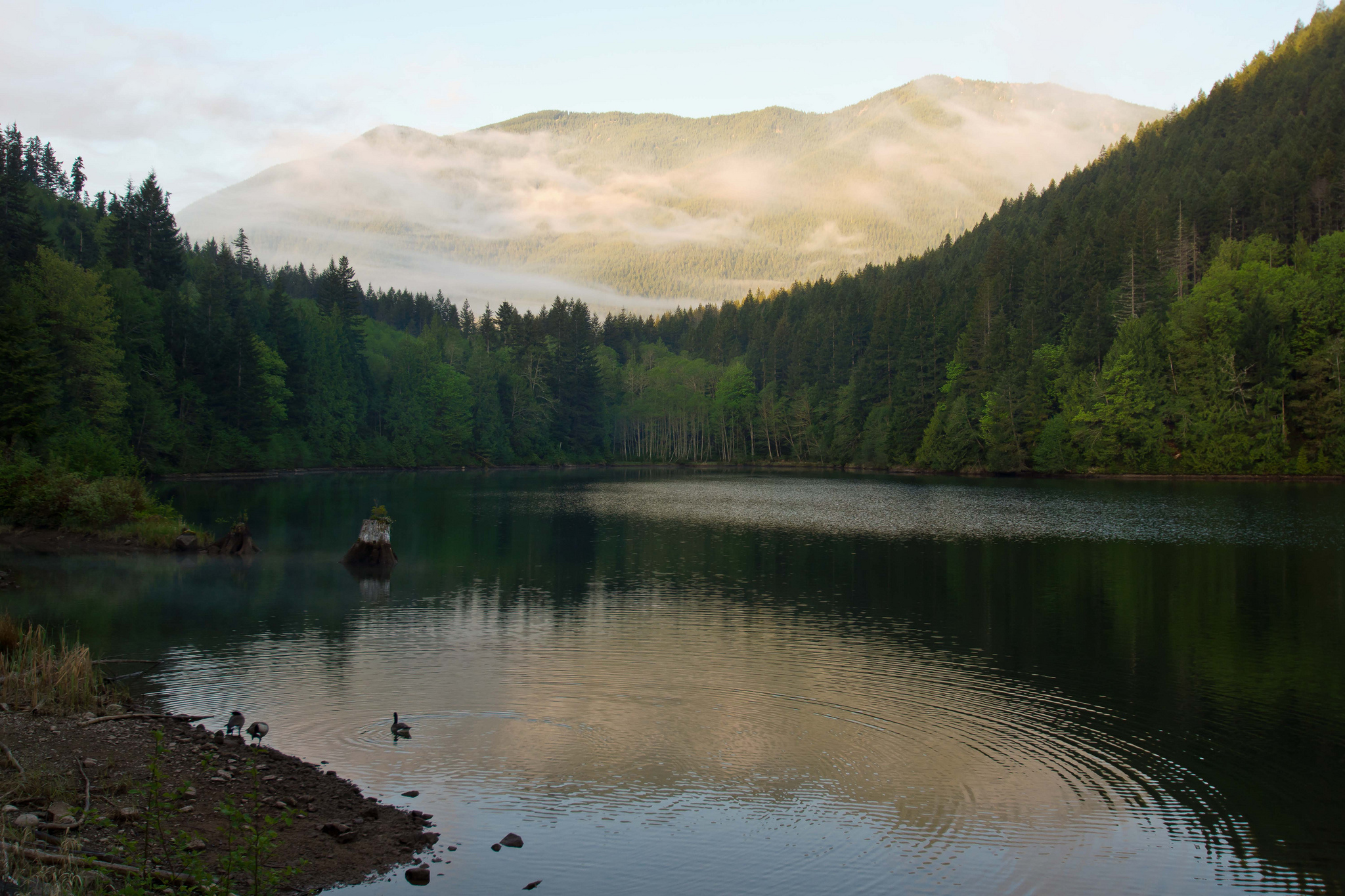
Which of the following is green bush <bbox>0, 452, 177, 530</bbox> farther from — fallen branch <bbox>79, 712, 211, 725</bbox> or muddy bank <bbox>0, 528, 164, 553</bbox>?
fallen branch <bbox>79, 712, 211, 725</bbox>

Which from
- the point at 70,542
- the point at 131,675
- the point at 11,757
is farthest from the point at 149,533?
the point at 11,757

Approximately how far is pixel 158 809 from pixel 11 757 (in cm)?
309

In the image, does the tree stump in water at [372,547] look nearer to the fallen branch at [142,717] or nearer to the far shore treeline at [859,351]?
the far shore treeline at [859,351]

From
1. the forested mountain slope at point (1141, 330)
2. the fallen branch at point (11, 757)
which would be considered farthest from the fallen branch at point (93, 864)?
the forested mountain slope at point (1141, 330)

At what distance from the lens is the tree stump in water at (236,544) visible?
39.1 m

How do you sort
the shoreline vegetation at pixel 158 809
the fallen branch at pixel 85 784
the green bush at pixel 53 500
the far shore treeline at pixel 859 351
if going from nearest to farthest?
1. the shoreline vegetation at pixel 158 809
2. the fallen branch at pixel 85 784
3. the green bush at pixel 53 500
4. the far shore treeline at pixel 859 351

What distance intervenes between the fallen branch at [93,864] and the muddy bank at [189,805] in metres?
0.13

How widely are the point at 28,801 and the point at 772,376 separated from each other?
563 feet

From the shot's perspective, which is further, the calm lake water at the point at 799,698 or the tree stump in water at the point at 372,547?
the tree stump in water at the point at 372,547

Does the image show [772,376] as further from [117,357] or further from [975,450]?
[117,357]

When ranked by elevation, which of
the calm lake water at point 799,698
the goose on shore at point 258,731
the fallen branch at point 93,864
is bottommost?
the calm lake water at point 799,698

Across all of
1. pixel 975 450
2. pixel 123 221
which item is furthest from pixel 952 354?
pixel 123 221

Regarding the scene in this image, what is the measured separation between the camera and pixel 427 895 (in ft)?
31.9

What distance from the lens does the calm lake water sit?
11273mm
